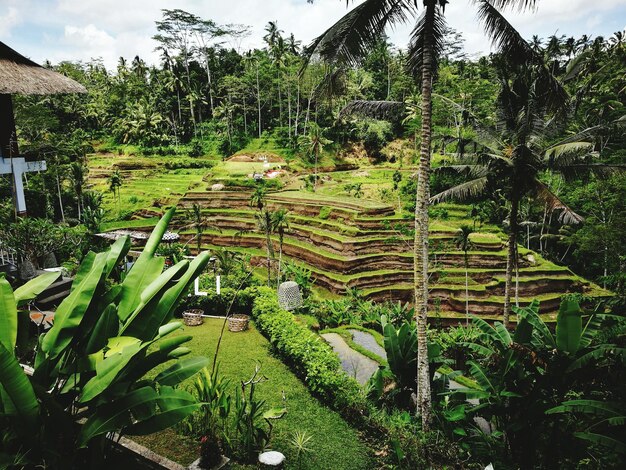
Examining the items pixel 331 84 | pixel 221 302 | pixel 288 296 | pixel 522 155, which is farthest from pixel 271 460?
pixel 522 155

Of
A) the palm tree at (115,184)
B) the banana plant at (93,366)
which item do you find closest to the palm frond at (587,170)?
the banana plant at (93,366)

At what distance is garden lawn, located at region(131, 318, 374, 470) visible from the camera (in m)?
5.74

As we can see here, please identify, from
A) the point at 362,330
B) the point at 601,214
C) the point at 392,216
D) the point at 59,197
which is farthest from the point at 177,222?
the point at 601,214

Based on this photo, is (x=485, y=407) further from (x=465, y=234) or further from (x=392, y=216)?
(x=392, y=216)

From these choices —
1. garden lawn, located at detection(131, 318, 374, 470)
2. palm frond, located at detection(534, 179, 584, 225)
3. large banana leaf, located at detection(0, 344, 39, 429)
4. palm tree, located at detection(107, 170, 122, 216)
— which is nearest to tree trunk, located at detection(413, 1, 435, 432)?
garden lawn, located at detection(131, 318, 374, 470)

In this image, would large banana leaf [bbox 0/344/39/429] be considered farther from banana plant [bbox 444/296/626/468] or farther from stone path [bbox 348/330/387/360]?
stone path [bbox 348/330/387/360]

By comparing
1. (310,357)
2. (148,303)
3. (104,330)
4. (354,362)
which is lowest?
(354,362)

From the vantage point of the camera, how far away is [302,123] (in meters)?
45.3

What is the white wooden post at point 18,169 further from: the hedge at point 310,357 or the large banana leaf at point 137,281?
the large banana leaf at point 137,281

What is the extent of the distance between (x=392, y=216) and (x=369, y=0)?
1864 cm

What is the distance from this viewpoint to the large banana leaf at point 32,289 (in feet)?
11.2

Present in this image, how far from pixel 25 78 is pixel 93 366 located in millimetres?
10669

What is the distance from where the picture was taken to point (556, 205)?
35.6 ft

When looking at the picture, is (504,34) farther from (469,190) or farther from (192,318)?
(192,318)
